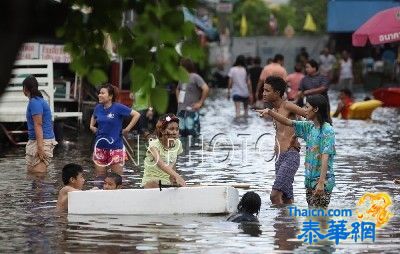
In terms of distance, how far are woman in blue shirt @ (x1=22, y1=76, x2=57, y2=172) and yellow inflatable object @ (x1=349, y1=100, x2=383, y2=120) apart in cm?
1586

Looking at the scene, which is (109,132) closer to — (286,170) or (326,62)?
(286,170)

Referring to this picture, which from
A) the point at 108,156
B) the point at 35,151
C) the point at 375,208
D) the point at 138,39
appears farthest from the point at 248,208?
the point at 35,151

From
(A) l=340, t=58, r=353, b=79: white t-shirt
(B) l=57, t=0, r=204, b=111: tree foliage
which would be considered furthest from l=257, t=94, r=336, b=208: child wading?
(A) l=340, t=58, r=353, b=79: white t-shirt

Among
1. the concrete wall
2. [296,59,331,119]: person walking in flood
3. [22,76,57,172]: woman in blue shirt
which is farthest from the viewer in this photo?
the concrete wall

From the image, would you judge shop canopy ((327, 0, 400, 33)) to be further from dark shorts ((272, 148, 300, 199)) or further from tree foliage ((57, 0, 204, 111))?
tree foliage ((57, 0, 204, 111))

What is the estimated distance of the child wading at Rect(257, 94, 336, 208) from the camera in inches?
529

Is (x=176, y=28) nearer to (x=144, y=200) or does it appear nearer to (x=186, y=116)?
(x=144, y=200)

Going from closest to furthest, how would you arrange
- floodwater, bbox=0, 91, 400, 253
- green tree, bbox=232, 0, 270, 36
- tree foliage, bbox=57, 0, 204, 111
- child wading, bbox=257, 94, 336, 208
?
tree foliage, bbox=57, 0, 204, 111 < floodwater, bbox=0, 91, 400, 253 < child wading, bbox=257, 94, 336, 208 < green tree, bbox=232, 0, 270, 36

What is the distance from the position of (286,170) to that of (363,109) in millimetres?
19231

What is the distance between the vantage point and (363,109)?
33062mm

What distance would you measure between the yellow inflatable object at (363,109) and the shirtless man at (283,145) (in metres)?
18.7

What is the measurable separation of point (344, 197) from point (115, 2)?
7.64 meters

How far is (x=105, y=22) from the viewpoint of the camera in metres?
8.70

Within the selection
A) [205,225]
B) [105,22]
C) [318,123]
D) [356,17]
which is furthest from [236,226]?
[356,17]
